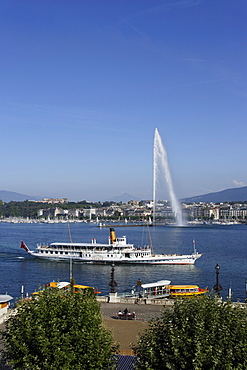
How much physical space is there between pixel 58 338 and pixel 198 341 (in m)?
2.69

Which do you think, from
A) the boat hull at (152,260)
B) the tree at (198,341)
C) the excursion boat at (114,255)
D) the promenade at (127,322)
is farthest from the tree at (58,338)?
the boat hull at (152,260)

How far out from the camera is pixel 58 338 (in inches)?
340

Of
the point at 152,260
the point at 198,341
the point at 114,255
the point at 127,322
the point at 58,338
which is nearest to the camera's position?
the point at 198,341

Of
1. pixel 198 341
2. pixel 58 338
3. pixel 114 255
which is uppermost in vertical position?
pixel 198 341

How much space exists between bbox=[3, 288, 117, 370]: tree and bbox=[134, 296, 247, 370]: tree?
894 mm

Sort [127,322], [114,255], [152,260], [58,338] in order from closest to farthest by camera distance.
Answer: [58,338]
[127,322]
[152,260]
[114,255]

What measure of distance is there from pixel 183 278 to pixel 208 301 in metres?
Answer: 25.0

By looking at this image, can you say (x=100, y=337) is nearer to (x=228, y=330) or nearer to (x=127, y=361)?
(x=127, y=361)

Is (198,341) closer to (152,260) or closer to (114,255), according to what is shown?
(152,260)

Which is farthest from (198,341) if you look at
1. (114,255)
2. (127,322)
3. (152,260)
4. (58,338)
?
(114,255)

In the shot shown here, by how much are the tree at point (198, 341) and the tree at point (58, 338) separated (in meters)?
0.89

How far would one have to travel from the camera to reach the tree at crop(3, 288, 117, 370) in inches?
330

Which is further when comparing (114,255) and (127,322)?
(114,255)

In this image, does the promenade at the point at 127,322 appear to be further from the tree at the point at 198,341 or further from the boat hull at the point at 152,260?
the boat hull at the point at 152,260
